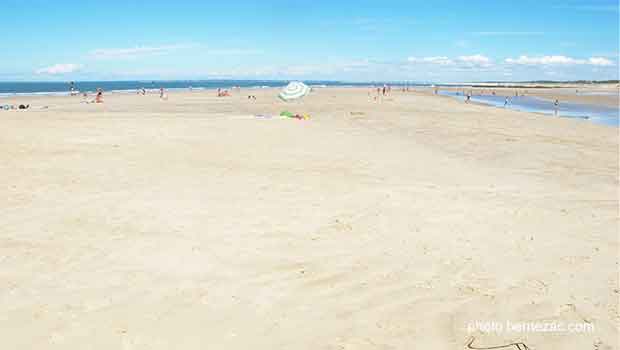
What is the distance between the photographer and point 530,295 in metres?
4.84

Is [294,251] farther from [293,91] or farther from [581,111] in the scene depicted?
[581,111]

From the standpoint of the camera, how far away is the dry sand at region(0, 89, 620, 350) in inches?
163

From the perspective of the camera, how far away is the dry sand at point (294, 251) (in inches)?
163

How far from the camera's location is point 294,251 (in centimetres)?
587

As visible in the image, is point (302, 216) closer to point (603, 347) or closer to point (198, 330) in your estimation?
point (198, 330)

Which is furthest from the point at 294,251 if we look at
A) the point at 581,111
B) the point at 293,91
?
the point at 581,111

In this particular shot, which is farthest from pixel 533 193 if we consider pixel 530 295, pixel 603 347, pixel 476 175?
pixel 603 347

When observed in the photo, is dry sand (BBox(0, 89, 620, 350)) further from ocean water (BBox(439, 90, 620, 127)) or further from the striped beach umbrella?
the striped beach umbrella

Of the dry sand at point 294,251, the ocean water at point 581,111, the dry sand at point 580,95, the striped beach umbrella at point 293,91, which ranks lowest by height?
the dry sand at point 294,251

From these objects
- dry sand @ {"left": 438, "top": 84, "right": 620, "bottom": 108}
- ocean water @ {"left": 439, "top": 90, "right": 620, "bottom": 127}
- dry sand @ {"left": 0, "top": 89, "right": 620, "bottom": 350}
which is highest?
dry sand @ {"left": 438, "top": 84, "right": 620, "bottom": 108}

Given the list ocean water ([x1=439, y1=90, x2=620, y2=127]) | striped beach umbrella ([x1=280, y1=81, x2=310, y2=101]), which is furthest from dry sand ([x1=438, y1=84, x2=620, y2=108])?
striped beach umbrella ([x1=280, y1=81, x2=310, y2=101])

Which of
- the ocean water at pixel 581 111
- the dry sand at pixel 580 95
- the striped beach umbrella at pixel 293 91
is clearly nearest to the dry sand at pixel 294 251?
the ocean water at pixel 581 111

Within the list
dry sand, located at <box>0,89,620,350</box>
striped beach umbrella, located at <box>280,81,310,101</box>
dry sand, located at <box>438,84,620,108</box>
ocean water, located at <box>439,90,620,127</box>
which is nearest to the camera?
dry sand, located at <box>0,89,620,350</box>

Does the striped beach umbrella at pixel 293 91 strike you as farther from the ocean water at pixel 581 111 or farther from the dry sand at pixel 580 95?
the dry sand at pixel 580 95
